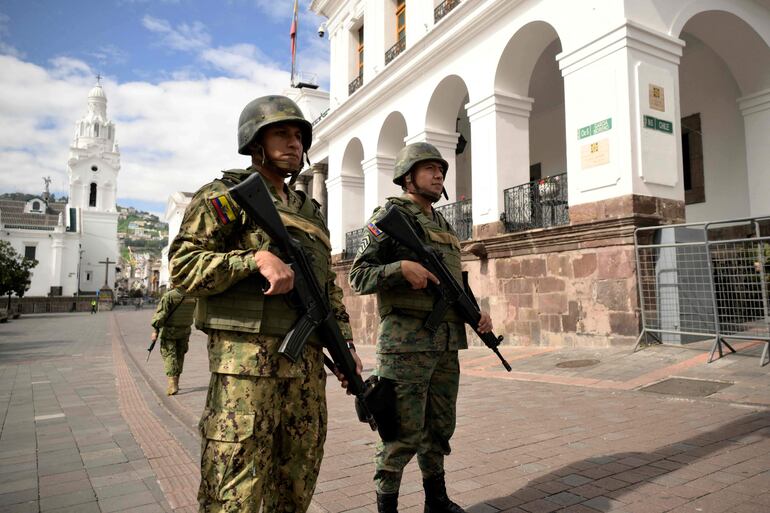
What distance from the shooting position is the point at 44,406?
6.22 metres

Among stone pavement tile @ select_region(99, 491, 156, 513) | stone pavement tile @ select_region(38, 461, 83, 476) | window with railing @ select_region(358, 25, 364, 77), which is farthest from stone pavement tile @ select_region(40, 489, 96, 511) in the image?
window with railing @ select_region(358, 25, 364, 77)

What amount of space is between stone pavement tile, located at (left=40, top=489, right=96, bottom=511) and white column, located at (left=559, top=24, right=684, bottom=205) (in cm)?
794

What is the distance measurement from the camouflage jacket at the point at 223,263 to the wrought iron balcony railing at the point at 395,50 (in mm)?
14452

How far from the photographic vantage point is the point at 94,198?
70.7 meters

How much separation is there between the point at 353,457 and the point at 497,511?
54.0 inches

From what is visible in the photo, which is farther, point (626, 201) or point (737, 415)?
point (626, 201)

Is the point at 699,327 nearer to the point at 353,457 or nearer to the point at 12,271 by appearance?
the point at 353,457

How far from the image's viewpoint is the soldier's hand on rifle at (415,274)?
266 cm

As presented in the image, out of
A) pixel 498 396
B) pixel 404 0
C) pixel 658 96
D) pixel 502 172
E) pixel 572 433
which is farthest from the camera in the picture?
pixel 404 0

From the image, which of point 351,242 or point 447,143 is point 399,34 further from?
point 351,242

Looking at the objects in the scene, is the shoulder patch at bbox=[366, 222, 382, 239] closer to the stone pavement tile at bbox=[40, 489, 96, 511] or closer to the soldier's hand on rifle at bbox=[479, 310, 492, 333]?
the soldier's hand on rifle at bbox=[479, 310, 492, 333]

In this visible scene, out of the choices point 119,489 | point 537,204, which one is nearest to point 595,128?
point 537,204

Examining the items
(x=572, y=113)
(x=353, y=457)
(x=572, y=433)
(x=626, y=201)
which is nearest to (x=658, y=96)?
(x=572, y=113)

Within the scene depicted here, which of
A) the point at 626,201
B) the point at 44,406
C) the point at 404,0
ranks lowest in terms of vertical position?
the point at 44,406
